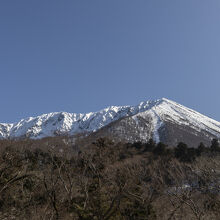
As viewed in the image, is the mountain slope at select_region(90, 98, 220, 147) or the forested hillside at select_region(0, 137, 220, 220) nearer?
the forested hillside at select_region(0, 137, 220, 220)

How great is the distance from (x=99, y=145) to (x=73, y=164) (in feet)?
11.3

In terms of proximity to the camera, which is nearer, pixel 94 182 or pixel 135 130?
pixel 94 182

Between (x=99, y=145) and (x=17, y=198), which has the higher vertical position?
(x=99, y=145)

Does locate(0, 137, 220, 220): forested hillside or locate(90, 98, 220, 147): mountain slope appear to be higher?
locate(90, 98, 220, 147): mountain slope

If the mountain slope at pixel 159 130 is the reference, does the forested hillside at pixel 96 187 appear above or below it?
below

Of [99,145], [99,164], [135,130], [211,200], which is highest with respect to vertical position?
[135,130]

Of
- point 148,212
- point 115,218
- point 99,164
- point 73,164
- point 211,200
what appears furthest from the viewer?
point 73,164

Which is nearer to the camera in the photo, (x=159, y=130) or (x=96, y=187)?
(x=96, y=187)

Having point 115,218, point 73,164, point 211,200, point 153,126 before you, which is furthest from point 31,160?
point 153,126

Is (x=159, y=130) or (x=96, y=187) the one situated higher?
(x=159, y=130)

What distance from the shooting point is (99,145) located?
2361cm

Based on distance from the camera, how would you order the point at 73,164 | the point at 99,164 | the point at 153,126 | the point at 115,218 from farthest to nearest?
the point at 153,126, the point at 73,164, the point at 99,164, the point at 115,218

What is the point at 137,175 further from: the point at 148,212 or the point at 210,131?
the point at 210,131

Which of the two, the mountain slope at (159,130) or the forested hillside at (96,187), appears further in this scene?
the mountain slope at (159,130)
